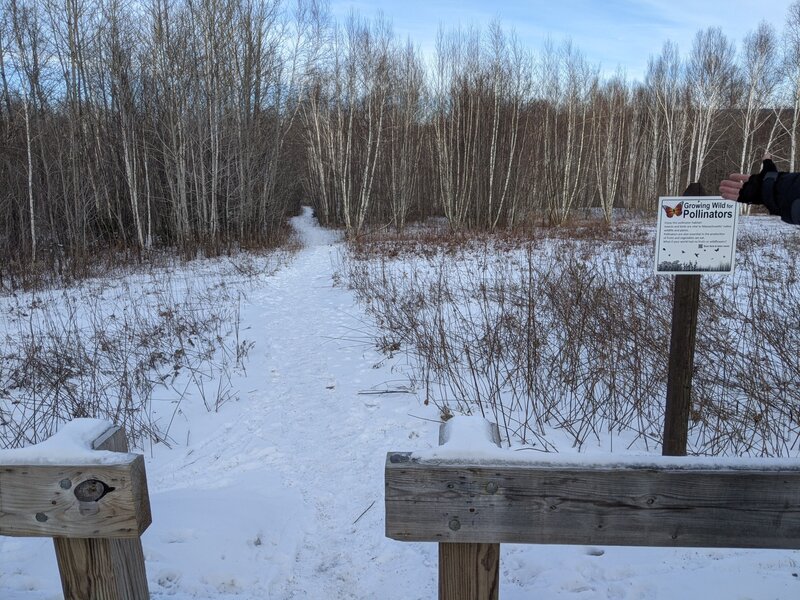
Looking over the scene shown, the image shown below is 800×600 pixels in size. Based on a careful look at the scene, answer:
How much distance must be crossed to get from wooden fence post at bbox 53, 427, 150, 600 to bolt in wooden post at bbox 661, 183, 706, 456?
2.70 metres

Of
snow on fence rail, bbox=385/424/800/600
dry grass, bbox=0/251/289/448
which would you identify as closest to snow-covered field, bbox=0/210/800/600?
dry grass, bbox=0/251/289/448

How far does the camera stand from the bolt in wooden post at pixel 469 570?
153 centimetres

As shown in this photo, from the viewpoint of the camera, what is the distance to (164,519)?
3117 millimetres

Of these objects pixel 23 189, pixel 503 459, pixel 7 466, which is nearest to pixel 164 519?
pixel 7 466

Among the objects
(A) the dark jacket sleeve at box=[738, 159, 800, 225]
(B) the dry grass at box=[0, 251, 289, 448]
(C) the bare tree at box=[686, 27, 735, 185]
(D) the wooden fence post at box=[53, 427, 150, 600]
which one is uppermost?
(C) the bare tree at box=[686, 27, 735, 185]

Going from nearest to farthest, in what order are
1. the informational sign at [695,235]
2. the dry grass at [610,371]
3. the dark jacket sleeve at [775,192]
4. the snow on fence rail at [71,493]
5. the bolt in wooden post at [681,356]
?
the snow on fence rail at [71,493] → the dark jacket sleeve at [775,192] → the informational sign at [695,235] → the bolt in wooden post at [681,356] → the dry grass at [610,371]

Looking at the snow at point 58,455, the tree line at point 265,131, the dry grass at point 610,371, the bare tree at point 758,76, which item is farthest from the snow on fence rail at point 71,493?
the bare tree at point 758,76

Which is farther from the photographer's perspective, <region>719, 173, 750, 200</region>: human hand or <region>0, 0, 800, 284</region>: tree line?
<region>0, 0, 800, 284</region>: tree line

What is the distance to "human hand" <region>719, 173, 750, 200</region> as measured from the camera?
7.76 feet

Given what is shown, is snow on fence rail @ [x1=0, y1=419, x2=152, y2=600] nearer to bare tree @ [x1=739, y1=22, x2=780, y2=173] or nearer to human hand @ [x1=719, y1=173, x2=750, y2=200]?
human hand @ [x1=719, y1=173, x2=750, y2=200]

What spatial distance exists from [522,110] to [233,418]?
22875mm

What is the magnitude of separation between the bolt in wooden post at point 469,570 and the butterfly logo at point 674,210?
204 centimetres

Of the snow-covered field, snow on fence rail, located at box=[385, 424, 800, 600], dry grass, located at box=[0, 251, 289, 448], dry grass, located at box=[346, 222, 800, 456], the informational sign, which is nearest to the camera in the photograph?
snow on fence rail, located at box=[385, 424, 800, 600]

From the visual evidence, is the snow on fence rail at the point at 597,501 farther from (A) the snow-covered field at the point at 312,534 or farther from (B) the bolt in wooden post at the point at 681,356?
(B) the bolt in wooden post at the point at 681,356
